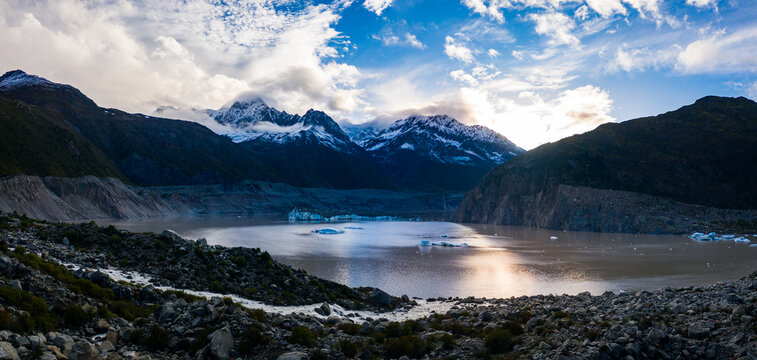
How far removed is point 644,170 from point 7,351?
11880cm

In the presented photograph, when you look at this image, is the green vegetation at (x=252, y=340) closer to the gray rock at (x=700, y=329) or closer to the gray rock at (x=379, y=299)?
the gray rock at (x=700, y=329)

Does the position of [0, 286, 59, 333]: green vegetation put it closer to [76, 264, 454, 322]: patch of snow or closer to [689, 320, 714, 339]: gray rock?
[76, 264, 454, 322]: patch of snow

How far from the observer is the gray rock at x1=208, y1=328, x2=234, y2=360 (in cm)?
1205

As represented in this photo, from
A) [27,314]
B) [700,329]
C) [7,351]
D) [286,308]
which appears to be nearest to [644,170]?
[286,308]

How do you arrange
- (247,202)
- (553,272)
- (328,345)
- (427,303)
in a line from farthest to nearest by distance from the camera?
(247,202) → (553,272) → (427,303) → (328,345)

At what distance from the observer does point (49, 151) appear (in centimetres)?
12569

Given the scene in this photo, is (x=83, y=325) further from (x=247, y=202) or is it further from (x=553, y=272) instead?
(x=247, y=202)

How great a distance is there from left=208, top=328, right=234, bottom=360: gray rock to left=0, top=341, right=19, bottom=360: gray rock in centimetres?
405

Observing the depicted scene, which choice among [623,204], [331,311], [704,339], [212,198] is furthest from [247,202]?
[704,339]

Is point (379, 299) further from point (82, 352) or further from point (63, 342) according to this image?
point (82, 352)

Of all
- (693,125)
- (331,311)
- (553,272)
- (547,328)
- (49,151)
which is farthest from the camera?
(49,151)

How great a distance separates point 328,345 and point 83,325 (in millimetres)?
6348

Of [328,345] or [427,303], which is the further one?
[427,303]

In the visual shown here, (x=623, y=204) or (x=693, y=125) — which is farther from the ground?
(x=693, y=125)
